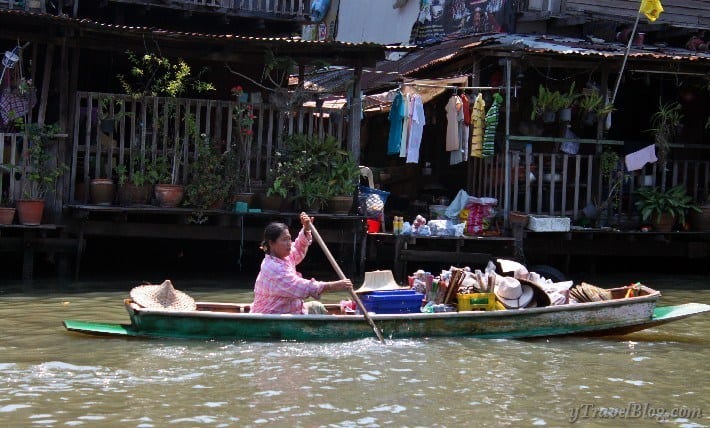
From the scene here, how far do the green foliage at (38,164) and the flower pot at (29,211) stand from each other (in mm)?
213

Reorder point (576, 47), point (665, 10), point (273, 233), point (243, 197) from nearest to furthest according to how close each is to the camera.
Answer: point (273, 233) → point (243, 197) → point (576, 47) → point (665, 10)

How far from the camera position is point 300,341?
9234 millimetres

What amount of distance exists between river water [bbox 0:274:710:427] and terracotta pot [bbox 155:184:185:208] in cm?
340

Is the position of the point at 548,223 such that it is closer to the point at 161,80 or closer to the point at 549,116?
the point at 549,116

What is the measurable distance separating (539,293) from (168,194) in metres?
5.79

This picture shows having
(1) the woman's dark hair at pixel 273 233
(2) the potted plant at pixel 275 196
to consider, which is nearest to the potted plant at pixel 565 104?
(2) the potted plant at pixel 275 196

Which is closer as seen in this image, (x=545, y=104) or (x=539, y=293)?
(x=539, y=293)

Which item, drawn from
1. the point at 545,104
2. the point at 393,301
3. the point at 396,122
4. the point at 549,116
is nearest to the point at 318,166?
the point at 396,122

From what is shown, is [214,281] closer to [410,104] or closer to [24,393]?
[410,104]

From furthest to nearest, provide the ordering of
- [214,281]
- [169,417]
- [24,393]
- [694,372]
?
[214,281]
[694,372]
[24,393]
[169,417]

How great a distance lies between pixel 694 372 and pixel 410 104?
7.55m

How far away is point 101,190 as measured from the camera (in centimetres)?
1327

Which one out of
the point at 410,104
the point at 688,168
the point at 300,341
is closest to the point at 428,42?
the point at 410,104

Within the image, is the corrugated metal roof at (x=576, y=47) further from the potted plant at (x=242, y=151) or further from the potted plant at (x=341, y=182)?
the potted plant at (x=242, y=151)
